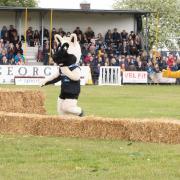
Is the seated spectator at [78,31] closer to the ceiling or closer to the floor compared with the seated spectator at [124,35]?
closer to the ceiling

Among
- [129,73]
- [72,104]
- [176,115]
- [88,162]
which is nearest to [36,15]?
[129,73]

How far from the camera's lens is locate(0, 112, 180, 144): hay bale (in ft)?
40.5

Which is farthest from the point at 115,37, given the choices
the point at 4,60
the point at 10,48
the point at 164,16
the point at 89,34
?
the point at 164,16

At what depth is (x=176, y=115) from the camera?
1861 cm

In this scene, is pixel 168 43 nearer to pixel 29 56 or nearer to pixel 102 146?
pixel 29 56

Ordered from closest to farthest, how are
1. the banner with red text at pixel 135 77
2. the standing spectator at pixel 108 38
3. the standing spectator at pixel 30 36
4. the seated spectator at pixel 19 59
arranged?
the seated spectator at pixel 19 59 < the banner with red text at pixel 135 77 < the standing spectator at pixel 30 36 < the standing spectator at pixel 108 38

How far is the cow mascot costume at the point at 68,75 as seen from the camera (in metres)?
14.3

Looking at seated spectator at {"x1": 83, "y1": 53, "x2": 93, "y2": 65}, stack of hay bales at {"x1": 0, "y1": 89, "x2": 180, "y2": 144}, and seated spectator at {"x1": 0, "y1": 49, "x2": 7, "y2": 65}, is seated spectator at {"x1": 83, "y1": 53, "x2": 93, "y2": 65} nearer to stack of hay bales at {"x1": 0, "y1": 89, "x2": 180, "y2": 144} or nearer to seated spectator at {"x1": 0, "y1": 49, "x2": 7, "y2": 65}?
seated spectator at {"x1": 0, "y1": 49, "x2": 7, "y2": 65}

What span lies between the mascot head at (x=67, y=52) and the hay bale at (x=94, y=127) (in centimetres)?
175

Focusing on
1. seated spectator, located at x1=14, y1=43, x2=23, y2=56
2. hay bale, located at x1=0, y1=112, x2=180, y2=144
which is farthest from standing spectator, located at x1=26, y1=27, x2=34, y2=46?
hay bale, located at x1=0, y1=112, x2=180, y2=144

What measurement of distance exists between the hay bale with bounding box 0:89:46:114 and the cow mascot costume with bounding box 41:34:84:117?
82.7 inches

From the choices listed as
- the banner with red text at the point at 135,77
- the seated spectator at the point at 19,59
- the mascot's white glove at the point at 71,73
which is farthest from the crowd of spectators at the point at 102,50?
the mascot's white glove at the point at 71,73

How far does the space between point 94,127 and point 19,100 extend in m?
4.37

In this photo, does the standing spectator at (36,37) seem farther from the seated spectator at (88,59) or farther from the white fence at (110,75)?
the white fence at (110,75)
